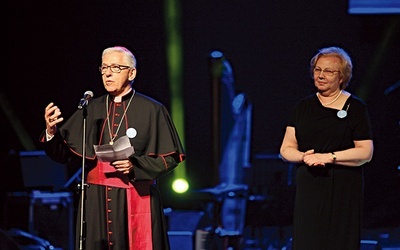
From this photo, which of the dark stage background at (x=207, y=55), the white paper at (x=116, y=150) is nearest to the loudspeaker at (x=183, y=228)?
the dark stage background at (x=207, y=55)

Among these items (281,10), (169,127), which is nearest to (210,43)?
(281,10)

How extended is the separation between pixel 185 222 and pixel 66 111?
1.95 meters

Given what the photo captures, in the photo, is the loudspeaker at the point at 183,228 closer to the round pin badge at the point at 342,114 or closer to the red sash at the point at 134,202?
the red sash at the point at 134,202

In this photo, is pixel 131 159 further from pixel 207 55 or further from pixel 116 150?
pixel 207 55

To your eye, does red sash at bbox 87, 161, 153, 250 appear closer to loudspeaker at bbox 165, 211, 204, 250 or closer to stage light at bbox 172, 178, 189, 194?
loudspeaker at bbox 165, 211, 204, 250

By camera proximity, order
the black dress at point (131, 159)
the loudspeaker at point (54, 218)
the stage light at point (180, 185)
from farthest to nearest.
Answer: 1. the loudspeaker at point (54, 218)
2. the stage light at point (180, 185)
3. the black dress at point (131, 159)

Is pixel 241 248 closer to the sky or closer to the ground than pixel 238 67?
closer to the ground

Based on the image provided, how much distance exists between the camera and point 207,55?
22.5 feet

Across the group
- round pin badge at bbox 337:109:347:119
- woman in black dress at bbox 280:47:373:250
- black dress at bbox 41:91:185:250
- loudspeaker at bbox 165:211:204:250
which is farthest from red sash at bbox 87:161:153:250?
loudspeaker at bbox 165:211:204:250

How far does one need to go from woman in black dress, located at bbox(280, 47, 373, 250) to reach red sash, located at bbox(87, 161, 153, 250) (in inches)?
37.3

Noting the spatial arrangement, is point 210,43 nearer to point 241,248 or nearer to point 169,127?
point 241,248

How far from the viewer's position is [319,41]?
21.8 ft

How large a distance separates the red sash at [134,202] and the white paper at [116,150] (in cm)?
23

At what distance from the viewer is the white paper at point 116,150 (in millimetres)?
3965
